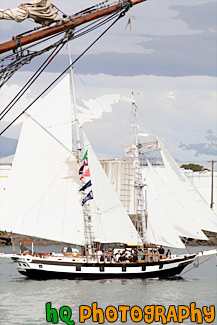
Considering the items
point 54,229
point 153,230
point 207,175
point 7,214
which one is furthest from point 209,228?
point 207,175

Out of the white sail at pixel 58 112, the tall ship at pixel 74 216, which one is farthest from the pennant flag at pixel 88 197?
the white sail at pixel 58 112

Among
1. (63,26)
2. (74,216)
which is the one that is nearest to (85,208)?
(74,216)

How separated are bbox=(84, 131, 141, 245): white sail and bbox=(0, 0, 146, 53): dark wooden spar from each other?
2809cm

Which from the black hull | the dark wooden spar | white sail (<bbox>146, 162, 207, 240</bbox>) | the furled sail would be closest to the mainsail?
the black hull

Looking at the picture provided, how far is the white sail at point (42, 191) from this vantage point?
185 feet

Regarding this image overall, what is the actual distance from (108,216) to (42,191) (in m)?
5.81

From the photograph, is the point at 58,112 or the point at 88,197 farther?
the point at 58,112

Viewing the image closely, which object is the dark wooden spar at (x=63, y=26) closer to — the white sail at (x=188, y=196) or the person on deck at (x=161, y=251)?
the white sail at (x=188, y=196)

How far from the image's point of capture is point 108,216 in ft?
195

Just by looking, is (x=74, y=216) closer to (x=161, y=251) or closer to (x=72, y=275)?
(x=72, y=275)

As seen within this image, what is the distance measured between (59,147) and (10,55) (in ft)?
93.5

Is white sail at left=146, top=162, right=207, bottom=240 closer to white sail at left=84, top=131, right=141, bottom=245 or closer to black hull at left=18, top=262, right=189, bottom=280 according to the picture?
white sail at left=84, top=131, right=141, bottom=245

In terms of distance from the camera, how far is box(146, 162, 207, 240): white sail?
59.6 meters

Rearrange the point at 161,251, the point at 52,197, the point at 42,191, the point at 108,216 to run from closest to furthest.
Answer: the point at 42,191 → the point at 52,197 → the point at 108,216 → the point at 161,251
